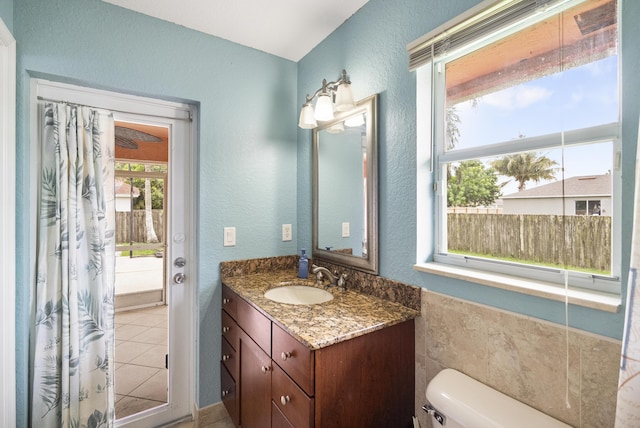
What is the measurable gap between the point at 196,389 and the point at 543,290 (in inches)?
78.4

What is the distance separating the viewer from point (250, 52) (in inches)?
77.9

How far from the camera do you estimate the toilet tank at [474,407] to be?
0.88 metres

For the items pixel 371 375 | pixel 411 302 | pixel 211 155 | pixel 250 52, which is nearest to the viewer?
pixel 371 375

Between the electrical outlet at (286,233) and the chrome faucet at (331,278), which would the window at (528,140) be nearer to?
the chrome faucet at (331,278)

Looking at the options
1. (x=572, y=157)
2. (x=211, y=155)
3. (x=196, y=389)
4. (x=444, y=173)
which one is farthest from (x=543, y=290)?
(x=196, y=389)

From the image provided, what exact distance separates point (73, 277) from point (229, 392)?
1.06 m

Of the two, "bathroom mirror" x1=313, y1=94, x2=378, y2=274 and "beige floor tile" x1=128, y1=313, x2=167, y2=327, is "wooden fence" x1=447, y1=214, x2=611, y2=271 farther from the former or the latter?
"beige floor tile" x1=128, y1=313, x2=167, y2=327

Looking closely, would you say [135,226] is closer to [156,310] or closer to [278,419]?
[156,310]

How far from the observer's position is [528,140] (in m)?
1.04

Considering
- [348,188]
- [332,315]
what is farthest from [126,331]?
[348,188]

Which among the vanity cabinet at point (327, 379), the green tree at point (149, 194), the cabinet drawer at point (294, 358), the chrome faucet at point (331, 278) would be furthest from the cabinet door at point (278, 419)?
the green tree at point (149, 194)

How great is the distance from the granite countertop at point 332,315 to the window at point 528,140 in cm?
29

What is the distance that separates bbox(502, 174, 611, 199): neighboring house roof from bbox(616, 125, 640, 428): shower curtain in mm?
274

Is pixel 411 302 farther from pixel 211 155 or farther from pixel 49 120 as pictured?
pixel 49 120
